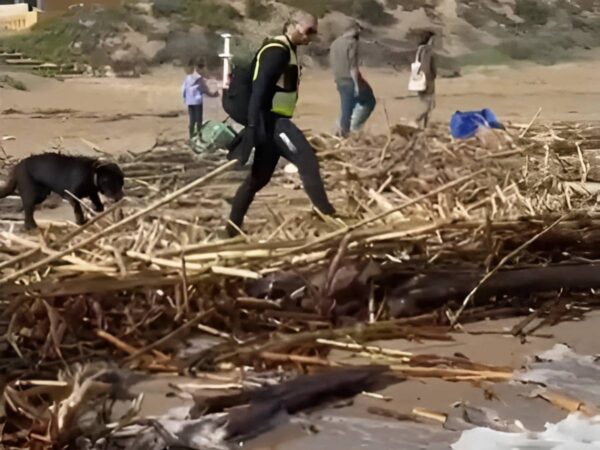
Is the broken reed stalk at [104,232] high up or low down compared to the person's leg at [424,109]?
down

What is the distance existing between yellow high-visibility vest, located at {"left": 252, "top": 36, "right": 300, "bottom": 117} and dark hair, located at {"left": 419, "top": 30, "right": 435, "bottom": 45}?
0.18m

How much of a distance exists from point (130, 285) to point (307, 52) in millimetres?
319

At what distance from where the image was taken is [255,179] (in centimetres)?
112

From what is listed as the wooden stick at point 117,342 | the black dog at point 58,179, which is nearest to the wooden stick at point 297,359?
the wooden stick at point 117,342

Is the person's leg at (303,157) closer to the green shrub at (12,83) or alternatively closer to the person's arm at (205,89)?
the person's arm at (205,89)

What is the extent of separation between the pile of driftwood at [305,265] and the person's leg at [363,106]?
1.1 inches

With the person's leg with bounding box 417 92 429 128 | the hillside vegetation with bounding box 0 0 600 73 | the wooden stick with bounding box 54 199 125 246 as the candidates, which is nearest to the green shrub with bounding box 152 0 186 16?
the hillside vegetation with bounding box 0 0 600 73

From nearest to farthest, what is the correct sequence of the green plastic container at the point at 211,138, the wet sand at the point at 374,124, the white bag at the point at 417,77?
the wet sand at the point at 374,124, the green plastic container at the point at 211,138, the white bag at the point at 417,77

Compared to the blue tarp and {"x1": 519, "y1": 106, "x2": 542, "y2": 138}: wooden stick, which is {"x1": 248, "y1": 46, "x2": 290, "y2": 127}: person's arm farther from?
{"x1": 519, "y1": 106, "x2": 542, "y2": 138}: wooden stick

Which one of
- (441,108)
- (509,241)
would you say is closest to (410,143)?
(441,108)

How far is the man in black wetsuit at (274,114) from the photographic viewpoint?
1090mm

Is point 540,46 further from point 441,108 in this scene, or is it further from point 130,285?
point 130,285

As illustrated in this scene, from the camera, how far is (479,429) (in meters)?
0.86

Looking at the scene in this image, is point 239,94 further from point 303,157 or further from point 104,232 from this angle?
point 104,232
